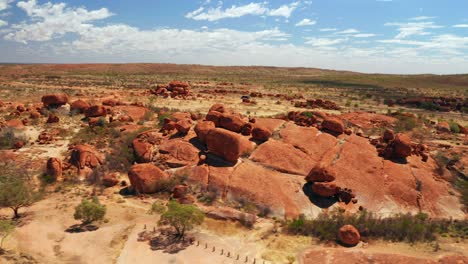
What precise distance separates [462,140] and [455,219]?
1303 centimetres

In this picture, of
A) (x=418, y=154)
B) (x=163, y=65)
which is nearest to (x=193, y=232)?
(x=418, y=154)

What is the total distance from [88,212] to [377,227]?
13.4m

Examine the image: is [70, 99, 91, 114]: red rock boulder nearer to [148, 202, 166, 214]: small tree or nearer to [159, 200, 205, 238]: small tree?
[148, 202, 166, 214]: small tree

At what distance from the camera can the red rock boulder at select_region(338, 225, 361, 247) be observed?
15.7 metres

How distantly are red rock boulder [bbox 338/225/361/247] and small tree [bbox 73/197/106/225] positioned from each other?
11.0m

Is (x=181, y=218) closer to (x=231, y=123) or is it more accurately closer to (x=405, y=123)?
(x=231, y=123)

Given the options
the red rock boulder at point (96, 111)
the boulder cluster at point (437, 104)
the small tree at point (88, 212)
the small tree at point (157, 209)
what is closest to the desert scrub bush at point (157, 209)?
the small tree at point (157, 209)

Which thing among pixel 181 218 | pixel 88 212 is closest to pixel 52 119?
pixel 88 212

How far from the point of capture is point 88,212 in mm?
16266

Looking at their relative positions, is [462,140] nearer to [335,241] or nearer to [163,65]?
[335,241]

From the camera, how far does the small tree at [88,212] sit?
16.2 meters

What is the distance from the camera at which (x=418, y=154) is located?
2405 cm

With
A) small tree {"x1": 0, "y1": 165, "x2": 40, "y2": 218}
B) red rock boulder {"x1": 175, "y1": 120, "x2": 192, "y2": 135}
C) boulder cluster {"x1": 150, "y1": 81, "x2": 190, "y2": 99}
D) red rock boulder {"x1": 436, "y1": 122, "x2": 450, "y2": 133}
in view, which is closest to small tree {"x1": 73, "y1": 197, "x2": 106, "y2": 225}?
small tree {"x1": 0, "y1": 165, "x2": 40, "y2": 218}

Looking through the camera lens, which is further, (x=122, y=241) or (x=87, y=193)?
(x=87, y=193)
